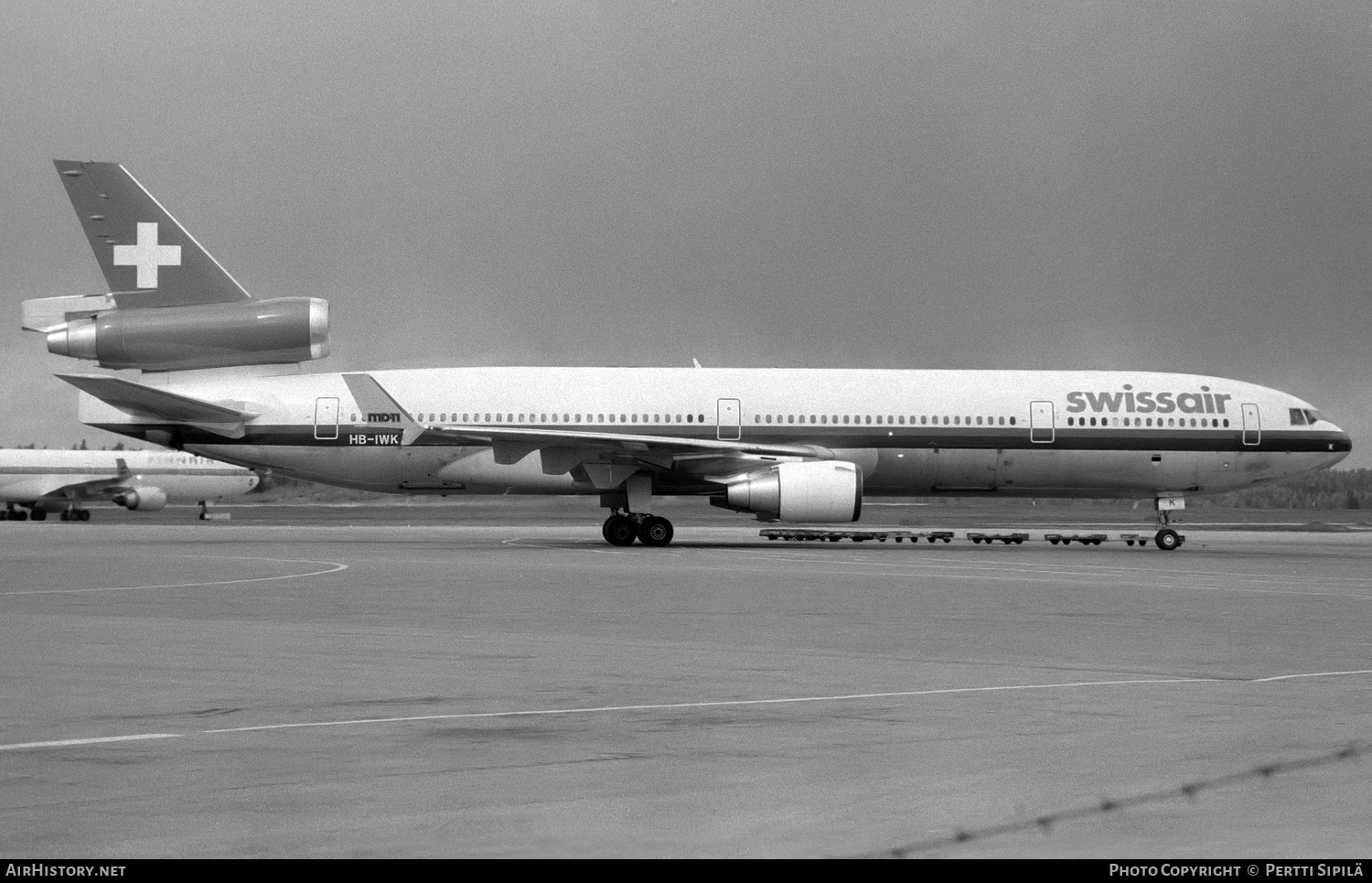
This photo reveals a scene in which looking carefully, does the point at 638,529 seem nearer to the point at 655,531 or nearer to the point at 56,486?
the point at 655,531

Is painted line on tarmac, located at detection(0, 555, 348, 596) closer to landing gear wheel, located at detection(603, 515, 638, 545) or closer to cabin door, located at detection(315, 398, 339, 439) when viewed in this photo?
cabin door, located at detection(315, 398, 339, 439)

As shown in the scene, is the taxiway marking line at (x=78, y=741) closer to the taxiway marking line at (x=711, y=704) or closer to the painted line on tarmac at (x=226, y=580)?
the taxiway marking line at (x=711, y=704)

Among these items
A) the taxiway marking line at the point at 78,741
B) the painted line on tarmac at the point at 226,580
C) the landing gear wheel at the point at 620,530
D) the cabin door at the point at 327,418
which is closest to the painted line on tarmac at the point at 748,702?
the taxiway marking line at the point at 78,741

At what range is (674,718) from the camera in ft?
26.9

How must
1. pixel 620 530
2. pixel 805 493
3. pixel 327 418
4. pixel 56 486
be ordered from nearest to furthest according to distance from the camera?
pixel 805 493, pixel 620 530, pixel 327 418, pixel 56 486

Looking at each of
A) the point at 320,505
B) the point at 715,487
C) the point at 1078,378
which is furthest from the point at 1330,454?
the point at 320,505

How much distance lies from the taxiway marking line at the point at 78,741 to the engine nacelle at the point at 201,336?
2603 centimetres

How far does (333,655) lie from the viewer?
11.3 metres

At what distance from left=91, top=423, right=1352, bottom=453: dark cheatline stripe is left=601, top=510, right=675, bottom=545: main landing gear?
1.88 metres

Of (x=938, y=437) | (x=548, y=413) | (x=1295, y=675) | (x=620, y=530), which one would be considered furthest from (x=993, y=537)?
(x=1295, y=675)

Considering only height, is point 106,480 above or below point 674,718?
above

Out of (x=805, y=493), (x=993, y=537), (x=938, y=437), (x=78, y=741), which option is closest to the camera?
(x=78, y=741)

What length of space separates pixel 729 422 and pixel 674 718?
24.2 m

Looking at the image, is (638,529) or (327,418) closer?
(638,529)
